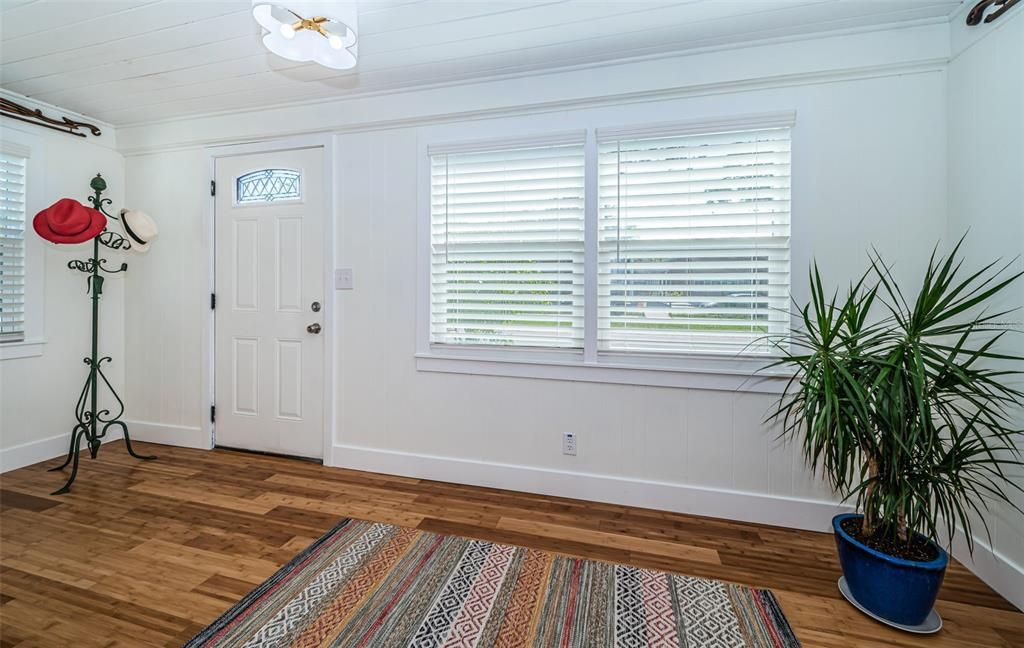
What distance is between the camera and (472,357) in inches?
106

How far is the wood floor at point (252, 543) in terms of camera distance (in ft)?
5.09

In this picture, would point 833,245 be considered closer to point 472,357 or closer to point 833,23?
point 833,23

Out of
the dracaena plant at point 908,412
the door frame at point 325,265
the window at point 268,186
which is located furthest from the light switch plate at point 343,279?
the dracaena plant at point 908,412

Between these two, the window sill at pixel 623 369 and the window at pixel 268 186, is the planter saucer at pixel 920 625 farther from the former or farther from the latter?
the window at pixel 268 186

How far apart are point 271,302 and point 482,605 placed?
2.46 meters

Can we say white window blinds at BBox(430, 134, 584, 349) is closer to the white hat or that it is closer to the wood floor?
the wood floor

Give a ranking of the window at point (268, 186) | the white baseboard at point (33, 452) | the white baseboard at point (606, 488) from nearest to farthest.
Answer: the white baseboard at point (606, 488)
the white baseboard at point (33, 452)
the window at point (268, 186)

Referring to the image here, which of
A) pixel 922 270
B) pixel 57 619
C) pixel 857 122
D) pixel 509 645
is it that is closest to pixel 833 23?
pixel 857 122

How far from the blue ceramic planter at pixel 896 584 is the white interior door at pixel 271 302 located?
2920mm

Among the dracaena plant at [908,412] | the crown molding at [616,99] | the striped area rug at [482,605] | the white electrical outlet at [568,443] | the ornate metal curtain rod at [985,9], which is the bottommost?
the striped area rug at [482,605]

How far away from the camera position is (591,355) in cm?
249

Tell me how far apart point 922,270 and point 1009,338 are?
45cm

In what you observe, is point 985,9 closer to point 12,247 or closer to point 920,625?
point 920,625

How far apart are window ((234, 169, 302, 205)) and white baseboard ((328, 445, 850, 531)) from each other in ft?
5.82
